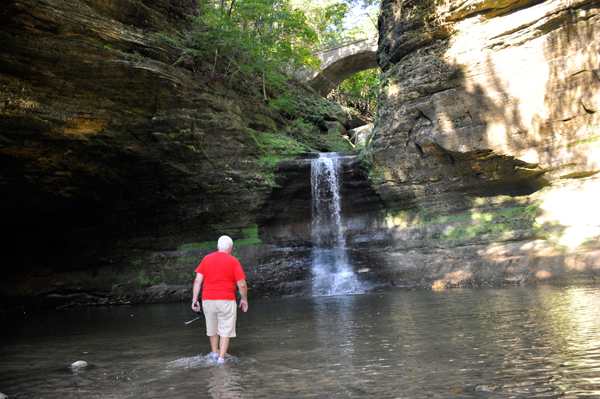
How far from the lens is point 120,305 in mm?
13953

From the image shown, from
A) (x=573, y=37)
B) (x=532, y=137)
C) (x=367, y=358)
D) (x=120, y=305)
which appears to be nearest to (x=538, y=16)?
(x=573, y=37)

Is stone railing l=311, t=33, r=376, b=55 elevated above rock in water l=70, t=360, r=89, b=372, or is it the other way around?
stone railing l=311, t=33, r=376, b=55

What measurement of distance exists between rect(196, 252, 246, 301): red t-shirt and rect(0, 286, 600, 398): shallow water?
0.79m

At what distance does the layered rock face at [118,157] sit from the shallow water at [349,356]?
7036mm

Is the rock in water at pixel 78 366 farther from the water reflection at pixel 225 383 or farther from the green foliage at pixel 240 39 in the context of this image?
the green foliage at pixel 240 39

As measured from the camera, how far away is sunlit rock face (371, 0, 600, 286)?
1188cm

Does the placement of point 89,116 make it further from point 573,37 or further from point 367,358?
point 573,37

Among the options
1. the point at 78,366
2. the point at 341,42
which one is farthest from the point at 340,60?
the point at 78,366

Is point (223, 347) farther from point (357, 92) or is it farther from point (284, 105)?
point (357, 92)

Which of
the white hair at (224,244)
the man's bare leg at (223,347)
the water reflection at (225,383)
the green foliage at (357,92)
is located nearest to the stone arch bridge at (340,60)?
the green foliage at (357,92)

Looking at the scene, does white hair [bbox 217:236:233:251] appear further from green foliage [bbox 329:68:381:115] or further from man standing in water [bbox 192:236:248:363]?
green foliage [bbox 329:68:381:115]

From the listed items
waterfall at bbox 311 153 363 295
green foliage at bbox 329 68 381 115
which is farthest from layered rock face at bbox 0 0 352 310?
green foliage at bbox 329 68 381 115

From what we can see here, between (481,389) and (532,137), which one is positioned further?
(532,137)

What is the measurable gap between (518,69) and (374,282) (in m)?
8.47
